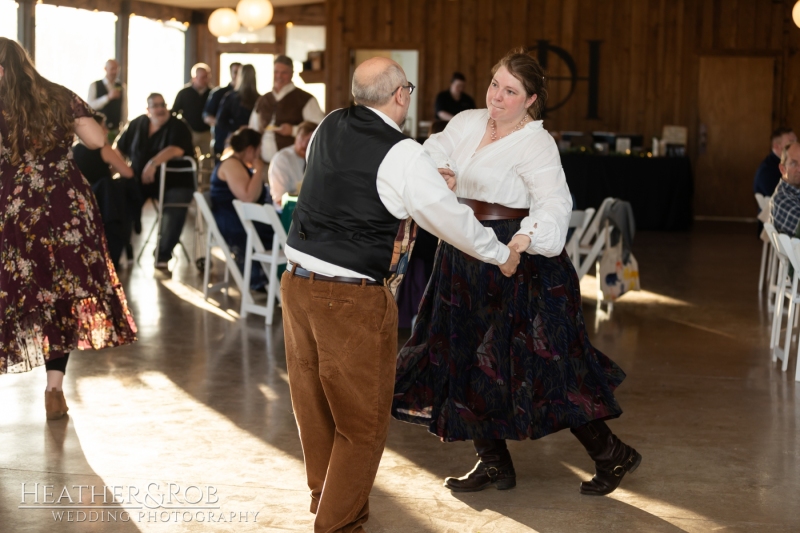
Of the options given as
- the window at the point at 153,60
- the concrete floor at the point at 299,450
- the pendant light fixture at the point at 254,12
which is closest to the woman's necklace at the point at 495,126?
the concrete floor at the point at 299,450

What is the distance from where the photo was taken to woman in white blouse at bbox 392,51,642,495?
3.10 meters

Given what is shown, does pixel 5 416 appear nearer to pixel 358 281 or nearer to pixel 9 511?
pixel 9 511

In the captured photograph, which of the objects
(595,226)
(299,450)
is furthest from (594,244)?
(299,450)

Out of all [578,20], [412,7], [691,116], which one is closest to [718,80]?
[691,116]

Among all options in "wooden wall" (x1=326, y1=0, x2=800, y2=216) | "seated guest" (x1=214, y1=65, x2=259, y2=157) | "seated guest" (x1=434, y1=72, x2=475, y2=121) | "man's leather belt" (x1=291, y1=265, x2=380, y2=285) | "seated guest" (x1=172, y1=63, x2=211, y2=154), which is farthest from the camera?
"wooden wall" (x1=326, y1=0, x2=800, y2=216)

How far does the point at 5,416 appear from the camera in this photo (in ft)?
13.2

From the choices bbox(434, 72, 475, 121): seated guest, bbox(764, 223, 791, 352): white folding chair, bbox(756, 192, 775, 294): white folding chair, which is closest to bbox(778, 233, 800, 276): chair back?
bbox(764, 223, 791, 352): white folding chair

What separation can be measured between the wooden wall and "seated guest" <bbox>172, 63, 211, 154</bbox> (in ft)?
6.04

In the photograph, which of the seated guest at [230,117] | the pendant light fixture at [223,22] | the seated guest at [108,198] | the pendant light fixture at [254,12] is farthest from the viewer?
the pendant light fixture at [223,22]

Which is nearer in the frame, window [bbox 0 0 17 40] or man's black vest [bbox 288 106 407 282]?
man's black vest [bbox 288 106 407 282]

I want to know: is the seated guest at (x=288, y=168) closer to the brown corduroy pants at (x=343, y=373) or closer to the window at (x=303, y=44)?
the brown corduroy pants at (x=343, y=373)

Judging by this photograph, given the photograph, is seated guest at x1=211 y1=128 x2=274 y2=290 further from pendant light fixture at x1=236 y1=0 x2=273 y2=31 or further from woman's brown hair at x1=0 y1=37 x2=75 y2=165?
pendant light fixture at x1=236 y1=0 x2=273 y2=31

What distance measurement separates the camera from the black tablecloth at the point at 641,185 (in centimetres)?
1163

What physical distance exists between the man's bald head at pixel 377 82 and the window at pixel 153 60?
12.4m
